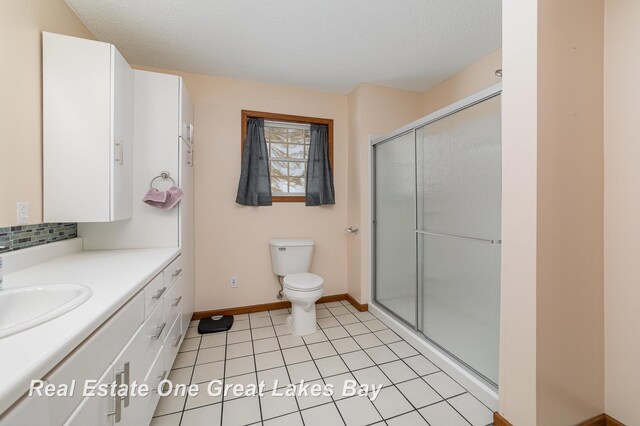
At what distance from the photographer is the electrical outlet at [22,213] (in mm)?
1252

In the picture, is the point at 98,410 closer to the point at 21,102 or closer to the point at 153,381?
the point at 153,381

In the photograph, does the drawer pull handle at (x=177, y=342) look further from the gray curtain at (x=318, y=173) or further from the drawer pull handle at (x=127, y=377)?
the gray curtain at (x=318, y=173)

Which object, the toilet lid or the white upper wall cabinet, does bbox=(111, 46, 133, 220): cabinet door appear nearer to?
the white upper wall cabinet

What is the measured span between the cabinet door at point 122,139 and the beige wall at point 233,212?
70 cm

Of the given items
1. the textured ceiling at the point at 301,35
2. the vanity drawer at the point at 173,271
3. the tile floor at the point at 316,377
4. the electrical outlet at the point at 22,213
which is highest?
the textured ceiling at the point at 301,35

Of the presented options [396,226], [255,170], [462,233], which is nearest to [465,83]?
[396,226]

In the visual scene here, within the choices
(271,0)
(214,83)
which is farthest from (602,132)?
(214,83)

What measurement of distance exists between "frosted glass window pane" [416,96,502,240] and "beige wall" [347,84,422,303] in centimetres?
69

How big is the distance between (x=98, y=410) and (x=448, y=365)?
174 cm

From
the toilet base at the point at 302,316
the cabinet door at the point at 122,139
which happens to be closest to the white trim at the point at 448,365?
the toilet base at the point at 302,316

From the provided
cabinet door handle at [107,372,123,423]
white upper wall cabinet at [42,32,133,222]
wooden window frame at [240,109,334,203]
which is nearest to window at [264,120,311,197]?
wooden window frame at [240,109,334,203]

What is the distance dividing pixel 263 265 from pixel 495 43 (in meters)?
2.68

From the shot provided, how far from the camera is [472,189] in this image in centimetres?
155

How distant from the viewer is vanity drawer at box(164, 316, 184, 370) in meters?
1.47
